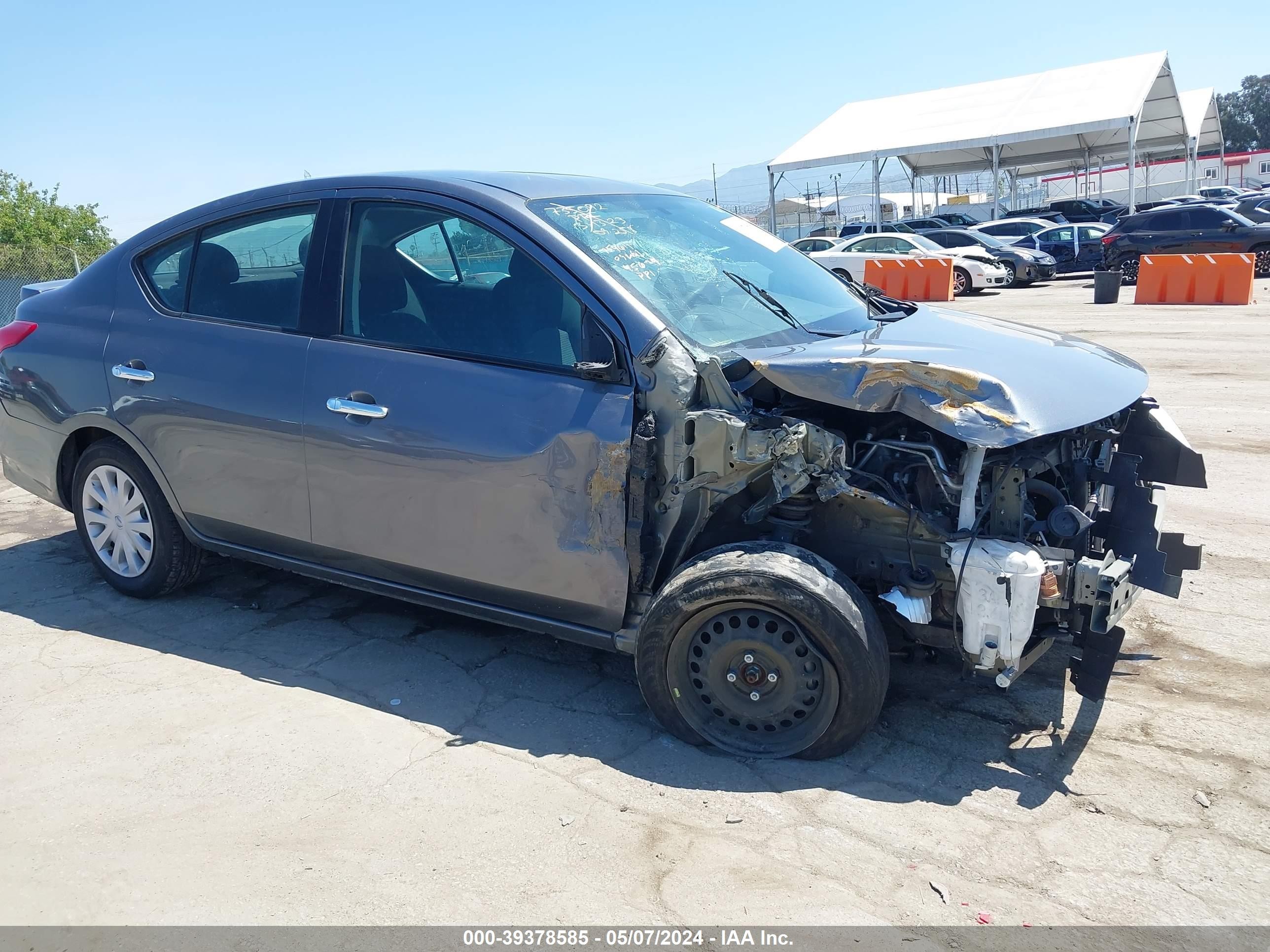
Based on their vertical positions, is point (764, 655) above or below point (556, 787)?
above

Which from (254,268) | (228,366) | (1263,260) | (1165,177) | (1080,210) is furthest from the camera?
(1165,177)

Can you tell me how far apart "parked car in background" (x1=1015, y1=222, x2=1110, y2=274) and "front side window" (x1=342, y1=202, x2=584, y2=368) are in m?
24.9

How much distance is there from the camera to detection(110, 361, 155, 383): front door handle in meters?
4.34

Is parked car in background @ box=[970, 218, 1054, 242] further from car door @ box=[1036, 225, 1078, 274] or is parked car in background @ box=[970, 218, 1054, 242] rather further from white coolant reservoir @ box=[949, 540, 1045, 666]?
white coolant reservoir @ box=[949, 540, 1045, 666]

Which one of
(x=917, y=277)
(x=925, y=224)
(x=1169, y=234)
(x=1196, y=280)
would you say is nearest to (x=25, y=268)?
(x=917, y=277)

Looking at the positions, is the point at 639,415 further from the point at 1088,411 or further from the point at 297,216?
the point at 297,216

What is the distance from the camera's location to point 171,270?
4.50 m

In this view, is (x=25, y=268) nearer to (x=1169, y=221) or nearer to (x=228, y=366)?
(x=228, y=366)

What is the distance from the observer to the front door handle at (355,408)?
Answer: 3688mm

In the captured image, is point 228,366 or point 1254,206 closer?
point 228,366

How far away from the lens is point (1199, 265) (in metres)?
16.9

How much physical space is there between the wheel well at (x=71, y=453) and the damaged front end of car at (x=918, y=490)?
2.87 m

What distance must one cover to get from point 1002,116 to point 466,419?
33.7 metres

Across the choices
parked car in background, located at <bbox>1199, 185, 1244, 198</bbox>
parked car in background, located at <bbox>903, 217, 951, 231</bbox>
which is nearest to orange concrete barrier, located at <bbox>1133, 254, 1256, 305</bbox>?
parked car in background, located at <bbox>903, 217, 951, 231</bbox>
